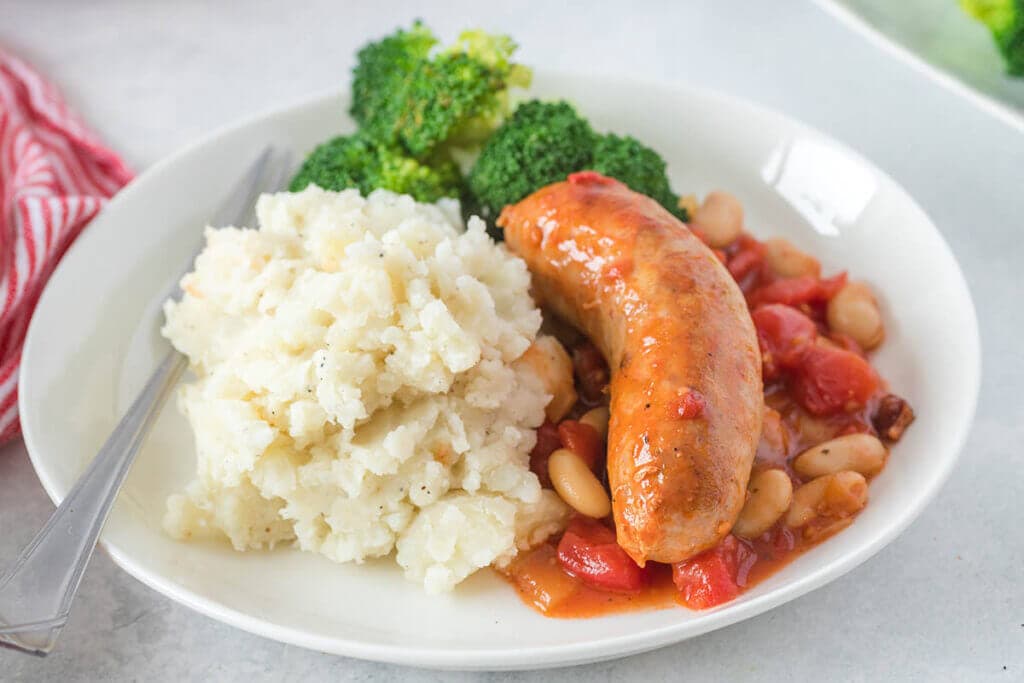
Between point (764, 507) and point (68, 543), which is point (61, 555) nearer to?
point (68, 543)

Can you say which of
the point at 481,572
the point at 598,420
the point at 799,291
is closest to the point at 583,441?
the point at 598,420

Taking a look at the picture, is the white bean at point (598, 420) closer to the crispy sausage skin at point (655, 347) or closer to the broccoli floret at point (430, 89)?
the crispy sausage skin at point (655, 347)

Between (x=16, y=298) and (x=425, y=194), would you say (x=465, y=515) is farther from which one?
(x=16, y=298)

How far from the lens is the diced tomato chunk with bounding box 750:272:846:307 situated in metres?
4.14

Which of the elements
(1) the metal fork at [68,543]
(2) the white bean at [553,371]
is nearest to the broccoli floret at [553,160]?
(2) the white bean at [553,371]

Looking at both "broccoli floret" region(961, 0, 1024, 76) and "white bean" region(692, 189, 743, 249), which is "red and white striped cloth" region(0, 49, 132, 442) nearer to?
"white bean" region(692, 189, 743, 249)

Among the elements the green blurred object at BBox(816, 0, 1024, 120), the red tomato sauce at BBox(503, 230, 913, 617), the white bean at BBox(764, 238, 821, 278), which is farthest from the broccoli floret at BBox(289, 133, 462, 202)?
the green blurred object at BBox(816, 0, 1024, 120)

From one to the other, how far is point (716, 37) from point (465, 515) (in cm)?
428

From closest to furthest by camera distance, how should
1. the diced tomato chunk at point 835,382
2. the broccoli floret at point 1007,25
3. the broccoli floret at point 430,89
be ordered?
the diced tomato chunk at point 835,382 → the broccoli floret at point 430,89 → the broccoli floret at point 1007,25

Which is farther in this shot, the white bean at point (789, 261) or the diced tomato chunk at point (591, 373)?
the white bean at point (789, 261)

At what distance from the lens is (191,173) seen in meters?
4.59

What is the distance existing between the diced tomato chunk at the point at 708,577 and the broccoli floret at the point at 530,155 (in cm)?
184

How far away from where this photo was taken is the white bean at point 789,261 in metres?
4.26

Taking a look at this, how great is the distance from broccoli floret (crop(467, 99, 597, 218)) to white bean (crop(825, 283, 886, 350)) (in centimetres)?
119
